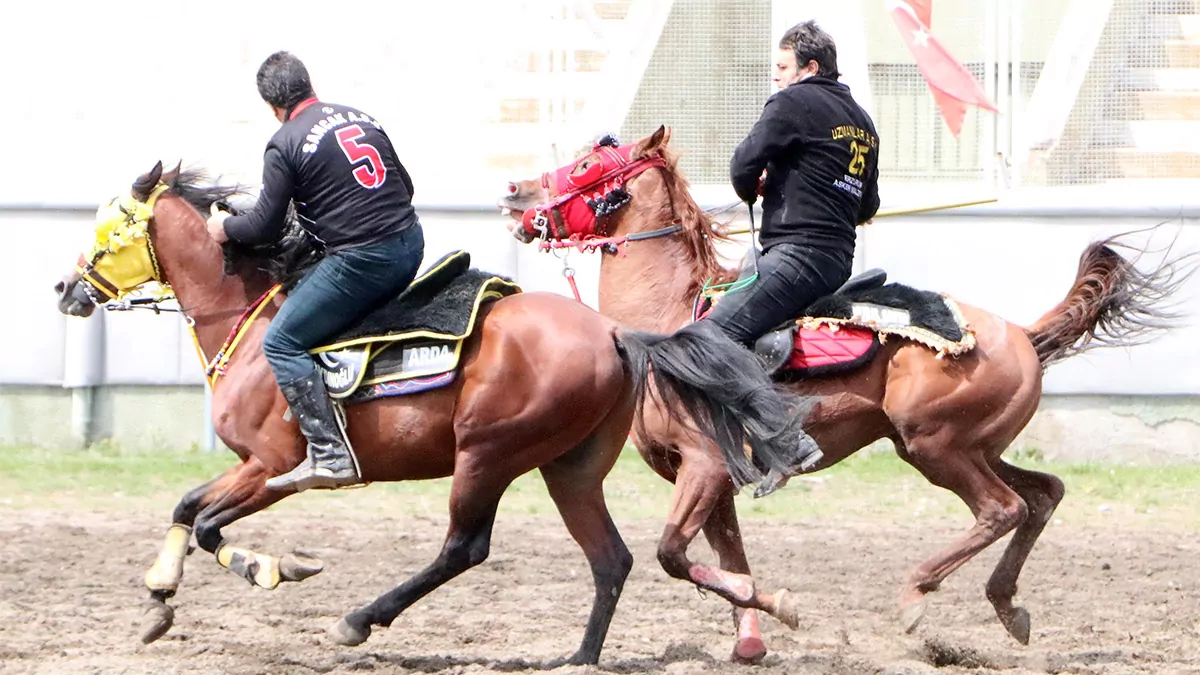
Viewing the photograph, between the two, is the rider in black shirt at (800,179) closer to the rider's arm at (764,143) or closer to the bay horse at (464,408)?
the rider's arm at (764,143)

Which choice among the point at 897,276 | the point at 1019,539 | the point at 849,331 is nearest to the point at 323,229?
the point at 849,331

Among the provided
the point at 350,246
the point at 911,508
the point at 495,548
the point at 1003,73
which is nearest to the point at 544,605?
the point at 495,548

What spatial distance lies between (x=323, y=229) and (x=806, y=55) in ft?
6.47

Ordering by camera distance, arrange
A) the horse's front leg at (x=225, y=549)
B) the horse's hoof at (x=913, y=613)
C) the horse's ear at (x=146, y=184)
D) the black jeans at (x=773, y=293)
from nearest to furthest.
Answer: the horse's front leg at (x=225, y=549), the horse's ear at (x=146, y=184), the black jeans at (x=773, y=293), the horse's hoof at (x=913, y=613)

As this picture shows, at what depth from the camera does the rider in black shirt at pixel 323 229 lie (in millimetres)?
5723

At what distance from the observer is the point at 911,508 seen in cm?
986

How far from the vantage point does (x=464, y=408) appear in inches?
225

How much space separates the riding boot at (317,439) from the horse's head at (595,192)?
1355 mm

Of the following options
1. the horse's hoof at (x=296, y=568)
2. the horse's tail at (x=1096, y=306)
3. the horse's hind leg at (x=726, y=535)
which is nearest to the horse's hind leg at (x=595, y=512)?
the horse's hind leg at (x=726, y=535)

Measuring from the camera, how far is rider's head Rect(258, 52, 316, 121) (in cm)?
587

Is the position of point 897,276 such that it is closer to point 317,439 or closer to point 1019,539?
point 1019,539

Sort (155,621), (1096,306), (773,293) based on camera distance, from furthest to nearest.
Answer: (1096,306), (773,293), (155,621)

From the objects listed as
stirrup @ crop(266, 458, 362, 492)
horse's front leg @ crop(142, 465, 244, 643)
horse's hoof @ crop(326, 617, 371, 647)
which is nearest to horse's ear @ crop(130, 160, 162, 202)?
horse's front leg @ crop(142, 465, 244, 643)

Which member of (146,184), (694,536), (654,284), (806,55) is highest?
(806,55)
